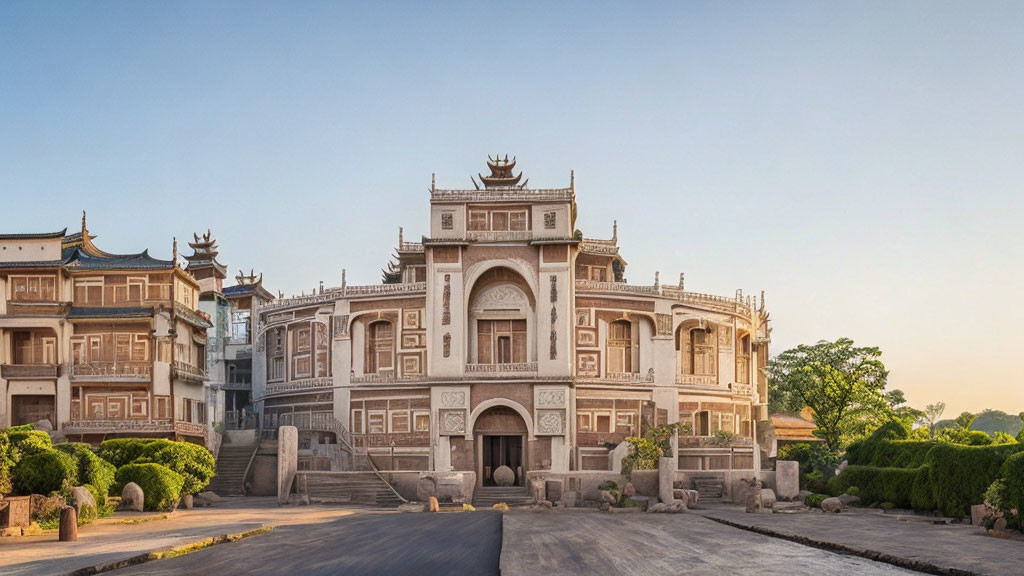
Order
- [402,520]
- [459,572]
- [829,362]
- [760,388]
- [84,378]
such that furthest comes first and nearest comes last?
[760,388], [829,362], [84,378], [402,520], [459,572]

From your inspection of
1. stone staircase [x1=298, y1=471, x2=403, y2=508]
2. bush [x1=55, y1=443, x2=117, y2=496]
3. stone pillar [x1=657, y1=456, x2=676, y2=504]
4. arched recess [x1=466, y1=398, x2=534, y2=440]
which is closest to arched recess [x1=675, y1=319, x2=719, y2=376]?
arched recess [x1=466, y1=398, x2=534, y2=440]

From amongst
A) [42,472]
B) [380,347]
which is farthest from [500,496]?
[42,472]

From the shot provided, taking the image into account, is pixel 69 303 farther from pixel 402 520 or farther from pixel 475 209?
pixel 402 520

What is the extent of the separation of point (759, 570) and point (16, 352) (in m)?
47.1

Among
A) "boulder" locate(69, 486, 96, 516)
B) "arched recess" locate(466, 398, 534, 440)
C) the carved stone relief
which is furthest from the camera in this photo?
the carved stone relief

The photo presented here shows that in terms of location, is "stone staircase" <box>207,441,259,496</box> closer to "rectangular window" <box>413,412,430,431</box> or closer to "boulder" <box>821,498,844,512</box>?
A: "rectangular window" <box>413,412,430,431</box>

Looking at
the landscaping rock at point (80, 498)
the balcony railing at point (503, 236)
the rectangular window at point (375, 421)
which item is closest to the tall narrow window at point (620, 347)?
the balcony railing at point (503, 236)

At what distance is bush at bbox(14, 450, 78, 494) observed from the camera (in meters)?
34.6

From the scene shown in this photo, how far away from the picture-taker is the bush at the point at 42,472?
3459 cm

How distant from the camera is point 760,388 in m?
76.1

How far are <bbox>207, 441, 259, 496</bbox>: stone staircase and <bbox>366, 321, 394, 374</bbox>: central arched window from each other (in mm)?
8433

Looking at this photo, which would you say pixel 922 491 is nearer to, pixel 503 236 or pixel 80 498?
pixel 503 236

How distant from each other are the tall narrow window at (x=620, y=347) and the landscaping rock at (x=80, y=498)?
109 ft

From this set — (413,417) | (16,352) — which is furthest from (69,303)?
(413,417)
